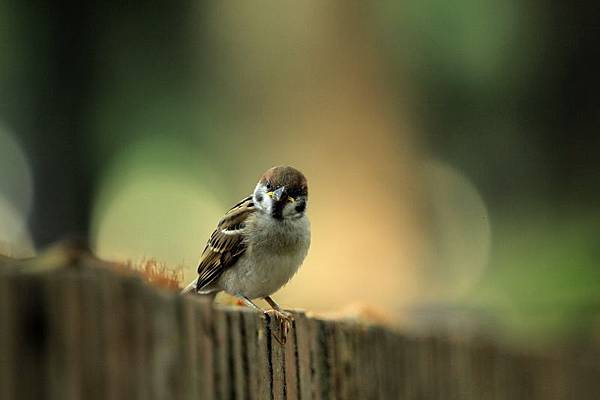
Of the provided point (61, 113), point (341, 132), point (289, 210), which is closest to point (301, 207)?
point (289, 210)

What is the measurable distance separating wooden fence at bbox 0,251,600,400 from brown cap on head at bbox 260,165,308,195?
0.78 meters

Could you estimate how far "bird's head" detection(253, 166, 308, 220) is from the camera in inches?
159

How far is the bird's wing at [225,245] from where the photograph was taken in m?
4.18

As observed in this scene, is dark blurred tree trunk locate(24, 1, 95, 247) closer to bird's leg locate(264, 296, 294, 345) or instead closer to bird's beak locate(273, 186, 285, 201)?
bird's beak locate(273, 186, 285, 201)

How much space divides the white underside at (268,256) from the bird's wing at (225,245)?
0.03m

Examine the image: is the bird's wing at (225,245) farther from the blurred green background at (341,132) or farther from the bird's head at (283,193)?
the blurred green background at (341,132)

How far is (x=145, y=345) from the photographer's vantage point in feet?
Result: 4.98

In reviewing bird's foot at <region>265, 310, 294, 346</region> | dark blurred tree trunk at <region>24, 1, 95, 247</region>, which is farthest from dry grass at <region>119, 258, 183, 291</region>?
dark blurred tree trunk at <region>24, 1, 95, 247</region>

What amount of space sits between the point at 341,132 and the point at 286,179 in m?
7.86

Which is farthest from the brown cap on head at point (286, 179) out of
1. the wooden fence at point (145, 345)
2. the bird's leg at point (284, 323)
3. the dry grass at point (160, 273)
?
the bird's leg at point (284, 323)

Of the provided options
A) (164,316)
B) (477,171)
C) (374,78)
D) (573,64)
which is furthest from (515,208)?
(164,316)

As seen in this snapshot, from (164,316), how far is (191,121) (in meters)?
12.8

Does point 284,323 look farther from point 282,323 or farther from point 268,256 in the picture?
point 268,256

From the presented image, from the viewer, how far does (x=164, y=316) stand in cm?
162
